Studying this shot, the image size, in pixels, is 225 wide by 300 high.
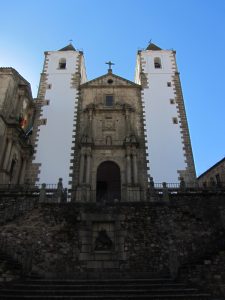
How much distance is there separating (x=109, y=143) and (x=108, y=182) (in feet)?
11.2

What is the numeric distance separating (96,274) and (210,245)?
5105 millimetres

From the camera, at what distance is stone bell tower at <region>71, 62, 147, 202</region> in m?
18.8

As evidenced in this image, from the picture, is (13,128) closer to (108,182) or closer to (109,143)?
(109,143)

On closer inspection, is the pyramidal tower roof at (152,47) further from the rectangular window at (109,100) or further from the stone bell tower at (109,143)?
the rectangular window at (109,100)

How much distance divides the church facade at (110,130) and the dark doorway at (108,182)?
75mm

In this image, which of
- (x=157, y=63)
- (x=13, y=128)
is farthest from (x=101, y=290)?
(x=157, y=63)

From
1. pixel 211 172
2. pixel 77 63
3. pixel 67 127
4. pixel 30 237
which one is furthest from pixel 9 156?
pixel 211 172

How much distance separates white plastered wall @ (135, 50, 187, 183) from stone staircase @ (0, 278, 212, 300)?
389 inches

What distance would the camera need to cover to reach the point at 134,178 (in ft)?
61.3

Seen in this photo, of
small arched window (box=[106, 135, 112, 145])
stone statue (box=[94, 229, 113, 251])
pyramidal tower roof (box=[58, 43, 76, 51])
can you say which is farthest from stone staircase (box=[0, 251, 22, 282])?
pyramidal tower roof (box=[58, 43, 76, 51])

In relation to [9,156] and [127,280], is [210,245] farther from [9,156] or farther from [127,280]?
[9,156]

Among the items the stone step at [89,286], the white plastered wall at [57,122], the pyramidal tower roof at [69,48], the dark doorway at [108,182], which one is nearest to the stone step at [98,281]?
the stone step at [89,286]

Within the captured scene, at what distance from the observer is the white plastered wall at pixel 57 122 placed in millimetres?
19656

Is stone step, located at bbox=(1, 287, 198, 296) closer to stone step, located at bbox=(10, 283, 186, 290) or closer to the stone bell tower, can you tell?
stone step, located at bbox=(10, 283, 186, 290)
